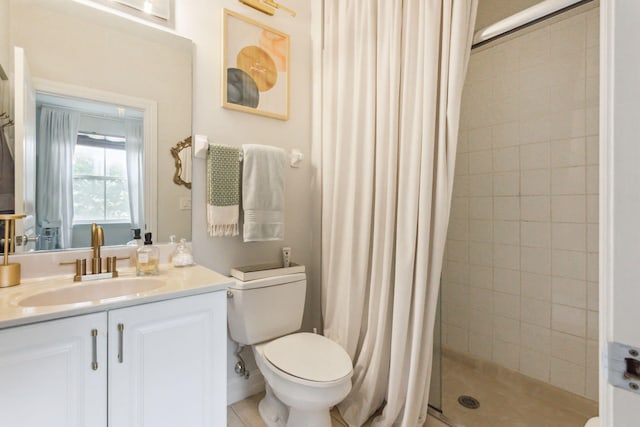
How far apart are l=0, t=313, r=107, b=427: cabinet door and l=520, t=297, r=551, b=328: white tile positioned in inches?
85.7

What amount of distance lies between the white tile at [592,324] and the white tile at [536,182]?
0.70m

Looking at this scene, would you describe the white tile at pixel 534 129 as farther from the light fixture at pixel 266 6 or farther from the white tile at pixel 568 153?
the light fixture at pixel 266 6

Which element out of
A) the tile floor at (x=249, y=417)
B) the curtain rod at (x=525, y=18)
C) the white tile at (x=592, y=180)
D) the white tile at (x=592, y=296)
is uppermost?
the curtain rod at (x=525, y=18)

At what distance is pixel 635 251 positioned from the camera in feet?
1.53

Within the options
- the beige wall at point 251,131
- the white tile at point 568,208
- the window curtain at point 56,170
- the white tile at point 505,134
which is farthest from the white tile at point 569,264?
the window curtain at point 56,170

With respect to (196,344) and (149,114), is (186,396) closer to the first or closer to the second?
(196,344)

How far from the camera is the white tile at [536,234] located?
6.06 feet

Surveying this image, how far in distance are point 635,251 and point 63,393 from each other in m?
1.39

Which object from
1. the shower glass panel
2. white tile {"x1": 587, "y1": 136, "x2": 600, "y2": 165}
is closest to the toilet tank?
the shower glass panel

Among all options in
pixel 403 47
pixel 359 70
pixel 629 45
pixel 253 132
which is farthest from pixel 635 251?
pixel 253 132

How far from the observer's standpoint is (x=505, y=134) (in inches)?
79.4

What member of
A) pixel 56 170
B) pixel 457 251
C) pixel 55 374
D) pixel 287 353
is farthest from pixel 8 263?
pixel 457 251

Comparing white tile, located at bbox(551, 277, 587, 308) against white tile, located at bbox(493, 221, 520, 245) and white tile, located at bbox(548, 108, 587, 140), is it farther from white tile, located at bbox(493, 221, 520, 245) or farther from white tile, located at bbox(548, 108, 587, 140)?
white tile, located at bbox(548, 108, 587, 140)

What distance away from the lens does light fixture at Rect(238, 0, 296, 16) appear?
171 cm
